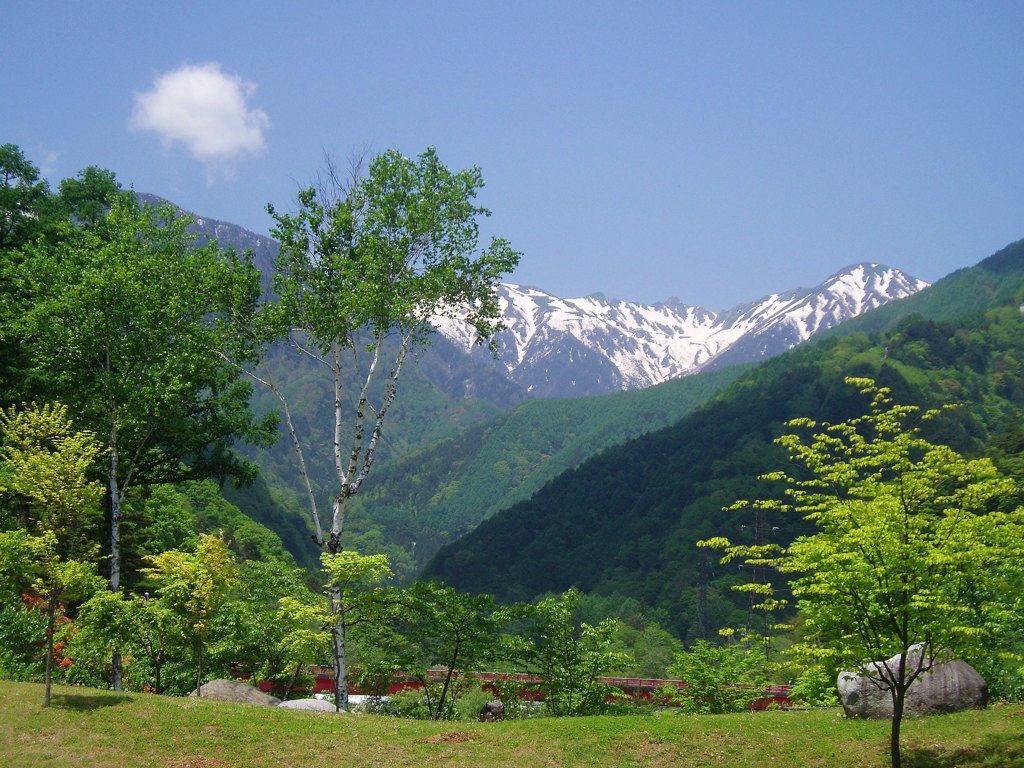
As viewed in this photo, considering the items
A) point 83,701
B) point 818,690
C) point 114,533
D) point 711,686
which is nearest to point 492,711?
point 711,686

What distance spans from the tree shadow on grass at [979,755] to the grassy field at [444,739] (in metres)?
0.05

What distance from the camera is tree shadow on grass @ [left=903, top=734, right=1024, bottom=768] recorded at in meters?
19.6

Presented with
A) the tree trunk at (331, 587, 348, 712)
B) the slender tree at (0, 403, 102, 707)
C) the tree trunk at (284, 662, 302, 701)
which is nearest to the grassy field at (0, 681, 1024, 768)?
the slender tree at (0, 403, 102, 707)

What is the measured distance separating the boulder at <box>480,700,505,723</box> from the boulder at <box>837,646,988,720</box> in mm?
14468

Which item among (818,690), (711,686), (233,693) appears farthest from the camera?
(818,690)

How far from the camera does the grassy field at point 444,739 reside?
2125 centimetres

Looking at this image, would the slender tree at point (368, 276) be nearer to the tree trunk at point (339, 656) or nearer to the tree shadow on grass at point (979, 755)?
the tree trunk at point (339, 656)

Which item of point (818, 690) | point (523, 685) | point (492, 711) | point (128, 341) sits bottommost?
point (492, 711)

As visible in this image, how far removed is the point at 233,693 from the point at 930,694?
2413 centimetres

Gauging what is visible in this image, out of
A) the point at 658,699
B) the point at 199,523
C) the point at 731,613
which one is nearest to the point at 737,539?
the point at 731,613

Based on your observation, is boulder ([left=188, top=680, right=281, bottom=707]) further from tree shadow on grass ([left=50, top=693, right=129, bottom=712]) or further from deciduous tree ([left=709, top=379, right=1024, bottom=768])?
deciduous tree ([left=709, top=379, right=1024, bottom=768])

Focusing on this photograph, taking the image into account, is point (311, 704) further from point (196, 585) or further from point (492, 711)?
point (196, 585)

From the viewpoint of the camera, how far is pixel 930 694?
79.3 feet

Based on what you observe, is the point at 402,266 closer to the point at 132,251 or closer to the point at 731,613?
the point at 132,251
